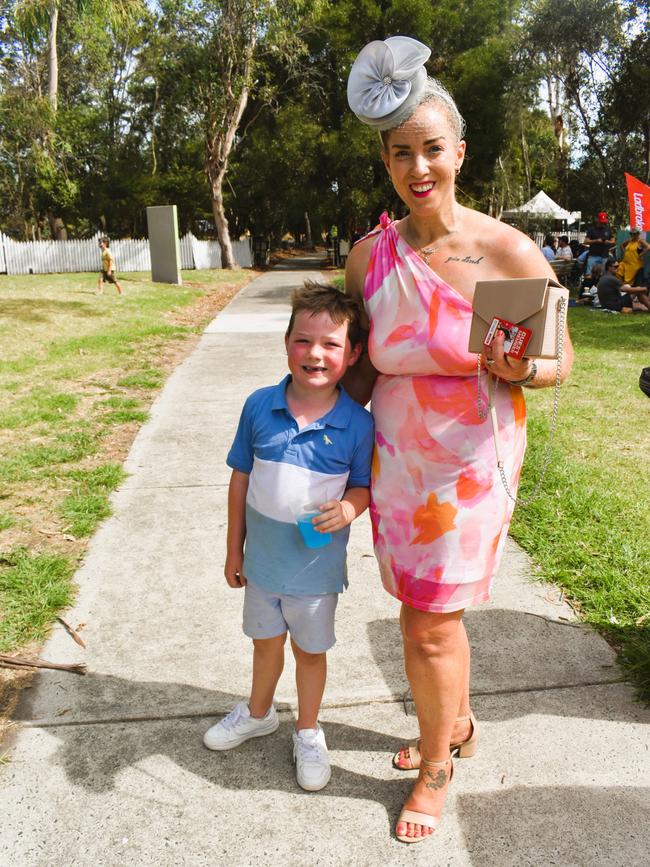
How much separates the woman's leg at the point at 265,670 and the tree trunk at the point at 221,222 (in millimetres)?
26244

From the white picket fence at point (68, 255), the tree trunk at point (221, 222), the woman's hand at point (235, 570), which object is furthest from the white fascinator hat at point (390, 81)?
the tree trunk at point (221, 222)

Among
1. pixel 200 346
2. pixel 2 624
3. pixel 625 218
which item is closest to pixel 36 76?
pixel 200 346

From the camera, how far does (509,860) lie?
200 centimetres

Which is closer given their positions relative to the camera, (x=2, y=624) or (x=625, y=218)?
(x=2, y=624)

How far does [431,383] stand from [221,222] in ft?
87.3

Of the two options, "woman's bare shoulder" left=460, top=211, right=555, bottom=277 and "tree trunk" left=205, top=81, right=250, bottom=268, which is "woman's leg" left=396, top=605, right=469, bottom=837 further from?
"tree trunk" left=205, top=81, right=250, bottom=268

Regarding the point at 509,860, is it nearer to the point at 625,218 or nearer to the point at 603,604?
the point at 603,604

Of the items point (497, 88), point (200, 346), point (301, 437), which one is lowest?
point (200, 346)

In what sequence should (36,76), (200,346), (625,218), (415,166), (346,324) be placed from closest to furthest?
(415,166)
(346,324)
(200,346)
(36,76)
(625,218)

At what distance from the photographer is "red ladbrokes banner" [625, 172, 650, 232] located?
13.7 metres

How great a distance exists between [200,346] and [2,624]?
7440 millimetres

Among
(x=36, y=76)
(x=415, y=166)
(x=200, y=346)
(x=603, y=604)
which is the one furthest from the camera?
(x=36, y=76)

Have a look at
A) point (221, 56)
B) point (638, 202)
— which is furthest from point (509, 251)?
point (221, 56)

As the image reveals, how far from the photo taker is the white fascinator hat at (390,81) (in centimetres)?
192
